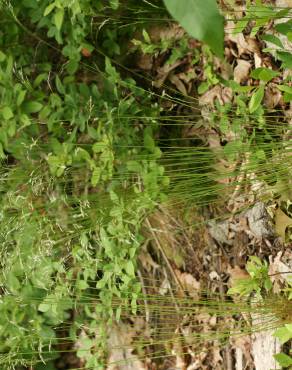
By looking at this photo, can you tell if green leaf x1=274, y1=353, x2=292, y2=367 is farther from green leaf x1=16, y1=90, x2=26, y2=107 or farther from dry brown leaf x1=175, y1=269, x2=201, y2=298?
green leaf x1=16, y1=90, x2=26, y2=107

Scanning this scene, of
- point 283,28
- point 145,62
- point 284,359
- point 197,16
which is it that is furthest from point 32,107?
point 197,16

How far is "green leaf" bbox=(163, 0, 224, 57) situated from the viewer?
0.30 metres

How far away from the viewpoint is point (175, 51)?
2.19 m

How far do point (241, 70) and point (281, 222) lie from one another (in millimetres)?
600

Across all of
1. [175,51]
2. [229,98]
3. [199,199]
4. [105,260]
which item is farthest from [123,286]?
[175,51]

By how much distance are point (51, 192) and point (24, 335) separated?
577 mm

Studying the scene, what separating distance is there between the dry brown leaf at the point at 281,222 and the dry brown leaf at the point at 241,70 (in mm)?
524

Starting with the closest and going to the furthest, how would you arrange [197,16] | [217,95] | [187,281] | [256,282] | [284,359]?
[197,16], [284,359], [256,282], [217,95], [187,281]

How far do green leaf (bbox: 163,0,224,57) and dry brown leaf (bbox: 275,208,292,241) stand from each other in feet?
5.08

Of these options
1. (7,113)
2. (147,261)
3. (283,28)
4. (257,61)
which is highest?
(257,61)

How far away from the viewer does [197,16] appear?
308 millimetres

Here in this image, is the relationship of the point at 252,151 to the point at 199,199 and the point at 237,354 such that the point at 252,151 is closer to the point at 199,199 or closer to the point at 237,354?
the point at 199,199

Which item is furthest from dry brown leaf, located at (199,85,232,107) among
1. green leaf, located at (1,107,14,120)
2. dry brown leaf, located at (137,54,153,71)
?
green leaf, located at (1,107,14,120)

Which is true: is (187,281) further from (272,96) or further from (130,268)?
(272,96)
